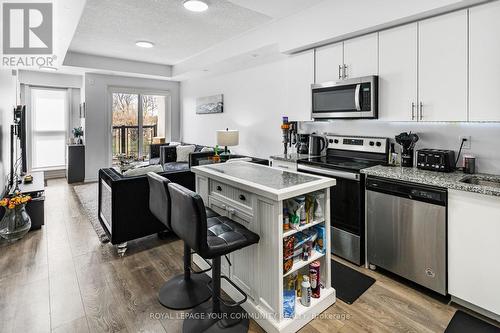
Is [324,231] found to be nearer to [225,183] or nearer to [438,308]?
[225,183]

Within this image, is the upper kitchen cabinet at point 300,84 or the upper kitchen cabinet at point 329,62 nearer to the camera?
the upper kitchen cabinet at point 329,62

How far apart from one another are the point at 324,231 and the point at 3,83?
433cm

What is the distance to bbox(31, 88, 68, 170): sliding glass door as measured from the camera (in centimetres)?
672

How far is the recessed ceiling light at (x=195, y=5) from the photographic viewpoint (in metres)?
3.18

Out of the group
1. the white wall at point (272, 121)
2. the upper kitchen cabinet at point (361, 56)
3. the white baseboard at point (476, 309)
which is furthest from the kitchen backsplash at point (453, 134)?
the white baseboard at point (476, 309)

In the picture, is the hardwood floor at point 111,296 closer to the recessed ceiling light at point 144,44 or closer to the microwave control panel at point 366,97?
the microwave control panel at point 366,97

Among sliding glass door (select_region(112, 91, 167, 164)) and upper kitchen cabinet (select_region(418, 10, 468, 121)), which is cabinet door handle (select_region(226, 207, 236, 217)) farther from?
sliding glass door (select_region(112, 91, 167, 164))

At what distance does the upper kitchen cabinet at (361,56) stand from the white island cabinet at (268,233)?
1450mm

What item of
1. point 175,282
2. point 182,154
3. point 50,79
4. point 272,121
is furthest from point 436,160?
point 50,79

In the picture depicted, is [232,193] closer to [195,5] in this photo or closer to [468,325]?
[468,325]

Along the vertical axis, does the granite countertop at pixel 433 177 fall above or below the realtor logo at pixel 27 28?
below

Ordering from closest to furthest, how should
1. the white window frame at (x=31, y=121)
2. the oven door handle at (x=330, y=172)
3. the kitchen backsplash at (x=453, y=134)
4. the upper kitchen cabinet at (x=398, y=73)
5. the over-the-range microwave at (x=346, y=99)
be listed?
the kitchen backsplash at (x=453, y=134) → the upper kitchen cabinet at (x=398, y=73) → the oven door handle at (x=330, y=172) → the over-the-range microwave at (x=346, y=99) → the white window frame at (x=31, y=121)

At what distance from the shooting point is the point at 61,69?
6.08 m

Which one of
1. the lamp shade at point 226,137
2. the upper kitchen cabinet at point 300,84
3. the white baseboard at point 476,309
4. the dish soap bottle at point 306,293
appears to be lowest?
the white baseboard at point 476,309
